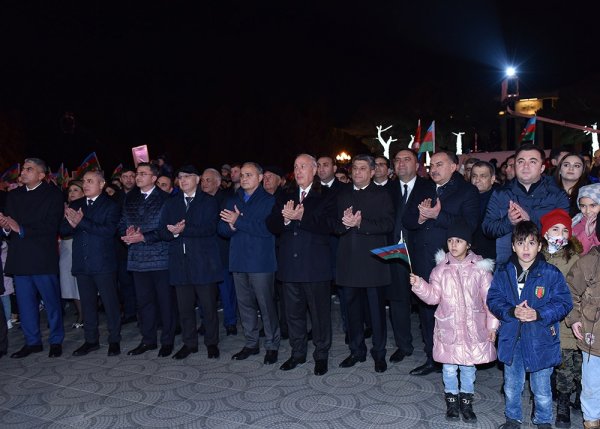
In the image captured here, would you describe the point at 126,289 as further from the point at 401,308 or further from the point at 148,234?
the point at 401,308

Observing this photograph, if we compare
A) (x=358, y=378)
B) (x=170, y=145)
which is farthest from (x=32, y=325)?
(x=170, y=145)

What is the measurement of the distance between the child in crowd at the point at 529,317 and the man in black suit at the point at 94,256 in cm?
422

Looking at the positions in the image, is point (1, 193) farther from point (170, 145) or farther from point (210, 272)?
point (170, 145)

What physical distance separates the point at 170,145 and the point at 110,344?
31.1 metres

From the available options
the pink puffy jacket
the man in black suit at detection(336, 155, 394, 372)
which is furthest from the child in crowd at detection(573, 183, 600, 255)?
the man in black suit at detection(336, 155, 394, 372)

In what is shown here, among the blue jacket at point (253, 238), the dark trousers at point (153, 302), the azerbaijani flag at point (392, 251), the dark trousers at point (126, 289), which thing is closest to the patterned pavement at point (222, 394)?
the dark trousers at point (153, 302)

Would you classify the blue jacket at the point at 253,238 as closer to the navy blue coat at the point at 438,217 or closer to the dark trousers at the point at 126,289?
the navy blue coat at the point at 438,217

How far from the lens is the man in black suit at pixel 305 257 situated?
512 cm

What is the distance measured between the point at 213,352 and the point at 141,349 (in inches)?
35.3

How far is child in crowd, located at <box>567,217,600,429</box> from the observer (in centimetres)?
364

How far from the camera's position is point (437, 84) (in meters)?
33.2

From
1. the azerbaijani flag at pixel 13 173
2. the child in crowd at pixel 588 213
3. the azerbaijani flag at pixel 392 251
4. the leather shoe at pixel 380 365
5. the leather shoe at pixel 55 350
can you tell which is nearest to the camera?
the azerbaijani flag at pixel 392 251

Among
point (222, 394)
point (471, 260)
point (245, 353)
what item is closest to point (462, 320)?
point (471, 260)

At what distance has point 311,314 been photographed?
5316mm
